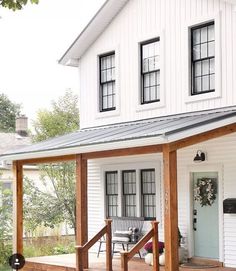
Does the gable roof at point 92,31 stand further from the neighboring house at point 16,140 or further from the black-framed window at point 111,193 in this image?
the neighboring house at point 16,140

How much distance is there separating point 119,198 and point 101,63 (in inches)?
143

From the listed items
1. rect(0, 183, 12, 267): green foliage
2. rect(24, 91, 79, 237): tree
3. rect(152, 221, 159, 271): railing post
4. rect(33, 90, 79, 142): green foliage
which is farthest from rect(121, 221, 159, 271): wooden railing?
rect(33, 90, 79, 142): green foliage

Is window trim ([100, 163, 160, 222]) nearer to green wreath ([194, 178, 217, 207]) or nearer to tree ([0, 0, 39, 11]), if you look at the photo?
green wreath ([194, 178, 217, 207])

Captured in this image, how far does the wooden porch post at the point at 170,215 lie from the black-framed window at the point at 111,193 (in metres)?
5.35

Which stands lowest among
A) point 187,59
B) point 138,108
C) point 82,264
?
point 82,264

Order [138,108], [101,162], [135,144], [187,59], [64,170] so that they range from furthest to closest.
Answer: [64,170] < [101,162] < [138,108] < [187,59] < [135,144]

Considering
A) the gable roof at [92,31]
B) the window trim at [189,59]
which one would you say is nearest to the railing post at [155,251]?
the window trim at [189,59]

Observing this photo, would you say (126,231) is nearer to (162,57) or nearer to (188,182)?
(188,182)

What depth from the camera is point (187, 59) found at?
14.2m

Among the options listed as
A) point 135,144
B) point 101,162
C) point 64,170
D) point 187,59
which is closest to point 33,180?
point 64,170

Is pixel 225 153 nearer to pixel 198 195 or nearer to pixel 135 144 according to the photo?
pixel 198 195

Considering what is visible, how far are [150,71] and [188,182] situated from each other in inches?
113

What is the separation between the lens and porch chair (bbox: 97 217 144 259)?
14.9 meters

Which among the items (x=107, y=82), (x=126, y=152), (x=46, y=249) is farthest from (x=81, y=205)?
(x=46, y=249)
